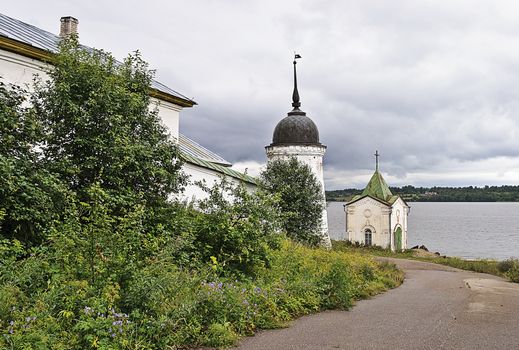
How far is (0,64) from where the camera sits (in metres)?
13.7

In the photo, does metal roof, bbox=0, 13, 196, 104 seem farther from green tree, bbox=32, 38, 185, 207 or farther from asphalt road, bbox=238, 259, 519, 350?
asphalt road, bbox=238, 259, 519, 350

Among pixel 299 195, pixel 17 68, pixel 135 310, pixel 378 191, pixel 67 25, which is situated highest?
pixel 67 25

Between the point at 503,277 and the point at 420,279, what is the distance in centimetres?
500

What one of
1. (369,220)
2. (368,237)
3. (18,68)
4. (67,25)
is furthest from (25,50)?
(368,237)

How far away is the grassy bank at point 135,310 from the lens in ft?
19.0

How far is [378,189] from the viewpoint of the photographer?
4134cm

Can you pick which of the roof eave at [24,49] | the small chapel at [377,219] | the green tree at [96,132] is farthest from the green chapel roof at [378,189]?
the green tree at [96,132]

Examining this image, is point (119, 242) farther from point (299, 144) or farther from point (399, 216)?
point (399, 216)

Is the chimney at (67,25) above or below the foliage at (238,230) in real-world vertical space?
above

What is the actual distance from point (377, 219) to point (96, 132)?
3143 centimetres

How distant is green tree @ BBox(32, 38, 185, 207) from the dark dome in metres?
18.5

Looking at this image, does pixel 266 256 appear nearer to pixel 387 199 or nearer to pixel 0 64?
pixel 0 64

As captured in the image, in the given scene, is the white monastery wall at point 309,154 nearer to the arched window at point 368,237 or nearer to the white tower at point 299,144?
the white tower at point 299,144

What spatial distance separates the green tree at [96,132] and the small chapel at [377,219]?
2978cm
